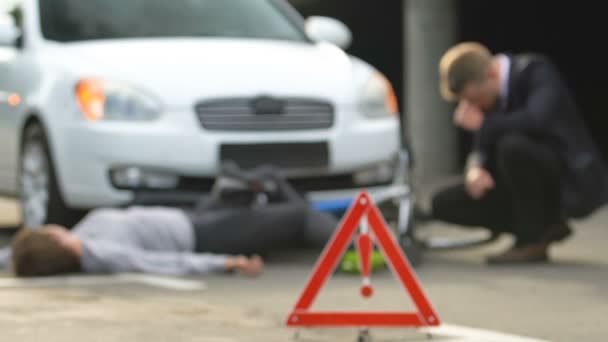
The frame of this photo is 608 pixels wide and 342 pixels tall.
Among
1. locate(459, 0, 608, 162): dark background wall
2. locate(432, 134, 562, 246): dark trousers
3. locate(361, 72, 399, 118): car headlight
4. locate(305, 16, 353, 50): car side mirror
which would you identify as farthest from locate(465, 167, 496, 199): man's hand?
locate(459, 0, 608, 162): dark background wall

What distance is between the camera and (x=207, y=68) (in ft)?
30.5

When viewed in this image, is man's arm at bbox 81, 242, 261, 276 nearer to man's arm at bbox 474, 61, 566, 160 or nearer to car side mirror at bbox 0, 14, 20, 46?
man's arm at bbox 474, 61, 566, 160

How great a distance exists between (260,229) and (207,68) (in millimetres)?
1114

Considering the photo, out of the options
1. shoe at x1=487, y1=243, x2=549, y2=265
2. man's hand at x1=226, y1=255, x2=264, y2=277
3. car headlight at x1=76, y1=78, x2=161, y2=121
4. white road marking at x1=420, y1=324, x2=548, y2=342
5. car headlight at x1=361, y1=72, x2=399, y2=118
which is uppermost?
car headlight at x1=76, y1=78, x2=161, y2=121

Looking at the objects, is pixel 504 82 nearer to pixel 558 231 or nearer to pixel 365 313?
pixel 558 231

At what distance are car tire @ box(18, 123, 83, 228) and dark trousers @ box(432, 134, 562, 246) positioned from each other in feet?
7.72

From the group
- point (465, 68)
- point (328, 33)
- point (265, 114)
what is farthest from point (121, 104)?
point (465, 68)

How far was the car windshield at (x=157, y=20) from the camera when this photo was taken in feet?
32.1

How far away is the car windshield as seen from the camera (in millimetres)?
9781

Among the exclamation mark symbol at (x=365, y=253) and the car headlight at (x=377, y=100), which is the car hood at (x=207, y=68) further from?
the exclamation mark symbol at (x=365, y=253)

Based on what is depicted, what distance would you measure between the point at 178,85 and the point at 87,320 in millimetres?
2686

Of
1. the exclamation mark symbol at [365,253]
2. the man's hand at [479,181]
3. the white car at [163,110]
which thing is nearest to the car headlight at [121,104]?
the white car at [163,110]

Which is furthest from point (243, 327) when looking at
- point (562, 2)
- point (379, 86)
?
point (562, 2)

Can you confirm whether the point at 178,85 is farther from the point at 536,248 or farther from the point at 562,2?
the point at 562,2
